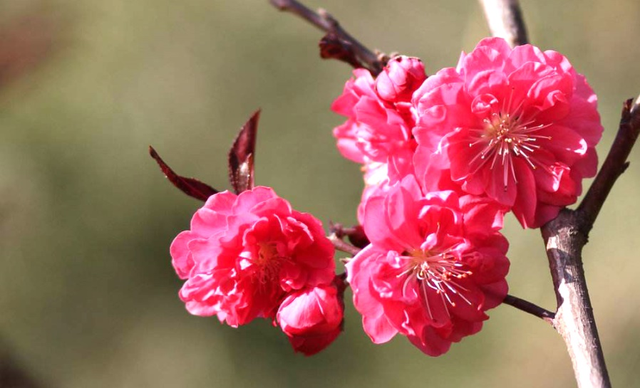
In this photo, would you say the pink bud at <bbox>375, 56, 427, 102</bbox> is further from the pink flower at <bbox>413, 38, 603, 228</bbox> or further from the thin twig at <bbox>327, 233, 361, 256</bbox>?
the thin twig at <bbox>327, 233, 361, 256</bbox>

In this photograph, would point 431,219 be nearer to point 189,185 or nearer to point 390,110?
point 390,110

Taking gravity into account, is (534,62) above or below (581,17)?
below

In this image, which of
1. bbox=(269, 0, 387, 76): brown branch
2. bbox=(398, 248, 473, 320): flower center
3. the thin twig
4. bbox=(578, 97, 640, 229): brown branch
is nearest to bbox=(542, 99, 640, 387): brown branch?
bbox=(578, 97, 640, 229): brown branch

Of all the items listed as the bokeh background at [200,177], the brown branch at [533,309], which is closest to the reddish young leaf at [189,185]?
the brown branch at [533,309]

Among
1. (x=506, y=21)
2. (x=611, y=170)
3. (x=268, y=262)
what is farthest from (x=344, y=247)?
(x=506, y=21)

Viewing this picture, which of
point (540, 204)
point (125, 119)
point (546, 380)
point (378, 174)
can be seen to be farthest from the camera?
point (125, 119)

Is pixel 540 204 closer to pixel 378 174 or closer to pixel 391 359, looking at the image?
pixel 378 174

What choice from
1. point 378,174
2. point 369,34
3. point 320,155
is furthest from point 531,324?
point 378,174
